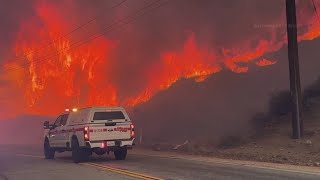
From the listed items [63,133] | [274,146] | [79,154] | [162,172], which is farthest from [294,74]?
[162,172]

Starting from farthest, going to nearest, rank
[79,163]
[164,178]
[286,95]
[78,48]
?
1. [78,48]
2. [286,95]
3. [79,163]
4. [164,178]

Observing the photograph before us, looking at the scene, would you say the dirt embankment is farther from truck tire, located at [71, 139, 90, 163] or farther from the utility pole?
truck tire, located at [71, 139, 90, 163]

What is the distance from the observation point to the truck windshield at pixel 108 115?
1858 cm

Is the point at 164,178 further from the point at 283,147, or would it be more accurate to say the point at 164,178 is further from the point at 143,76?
the point at 143,76

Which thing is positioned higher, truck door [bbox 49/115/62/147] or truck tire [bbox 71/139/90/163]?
truck door [bbox 49/115/62/147]

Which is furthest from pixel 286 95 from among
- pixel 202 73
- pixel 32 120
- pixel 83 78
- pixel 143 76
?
pixel 32 120

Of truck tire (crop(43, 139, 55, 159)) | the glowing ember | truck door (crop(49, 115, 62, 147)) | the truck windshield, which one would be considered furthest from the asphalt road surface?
the glowing ember

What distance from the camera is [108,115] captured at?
61.7 ft

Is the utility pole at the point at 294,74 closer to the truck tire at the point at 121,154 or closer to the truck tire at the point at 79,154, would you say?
the truck tire at the point at 121,154

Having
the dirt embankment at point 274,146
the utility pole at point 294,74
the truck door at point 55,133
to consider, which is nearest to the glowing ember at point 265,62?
the dirt embankment at point 274,146

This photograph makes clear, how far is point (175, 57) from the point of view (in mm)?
35312

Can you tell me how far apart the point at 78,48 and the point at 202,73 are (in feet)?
33.4

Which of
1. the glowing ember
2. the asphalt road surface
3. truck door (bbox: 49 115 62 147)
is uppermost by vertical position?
the glowing ember

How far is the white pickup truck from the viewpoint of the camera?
18.0m
